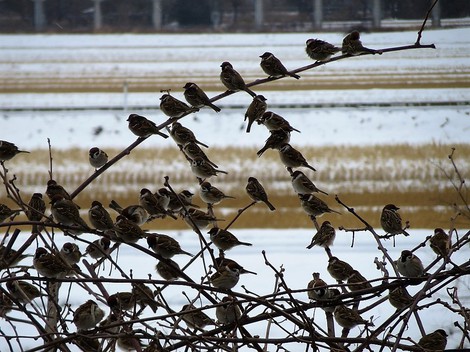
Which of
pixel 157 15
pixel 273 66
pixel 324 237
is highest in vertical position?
pixel 157 15

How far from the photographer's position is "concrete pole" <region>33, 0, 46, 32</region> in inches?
709

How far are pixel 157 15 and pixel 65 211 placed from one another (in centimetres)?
1596

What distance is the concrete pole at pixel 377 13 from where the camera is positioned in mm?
13289

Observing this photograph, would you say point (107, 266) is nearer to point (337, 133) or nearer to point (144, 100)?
point (337, 133)

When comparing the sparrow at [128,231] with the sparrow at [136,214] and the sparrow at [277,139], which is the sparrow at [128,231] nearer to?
the sparrow at [136,214]

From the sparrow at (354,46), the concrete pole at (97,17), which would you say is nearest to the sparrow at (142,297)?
the sparrow at (354,46)

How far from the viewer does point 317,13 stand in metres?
15.6

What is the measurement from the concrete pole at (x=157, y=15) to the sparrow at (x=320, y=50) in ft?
46.2

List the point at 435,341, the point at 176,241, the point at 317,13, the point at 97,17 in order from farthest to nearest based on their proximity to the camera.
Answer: the point at 97,17 → the point at 317,13 → the point at 176,241 → the point at 435,341

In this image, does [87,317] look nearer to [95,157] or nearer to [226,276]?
[226,276]

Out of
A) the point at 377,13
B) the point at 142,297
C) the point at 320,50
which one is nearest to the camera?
the point at 142,297

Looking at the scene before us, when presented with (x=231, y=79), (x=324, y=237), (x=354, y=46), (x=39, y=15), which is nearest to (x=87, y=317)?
(x=324, y=237)

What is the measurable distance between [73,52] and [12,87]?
3.26 m

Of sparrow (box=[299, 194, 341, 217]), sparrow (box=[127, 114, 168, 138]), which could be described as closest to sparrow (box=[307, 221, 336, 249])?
sparrow (box=[299, 194, 341, 217])
